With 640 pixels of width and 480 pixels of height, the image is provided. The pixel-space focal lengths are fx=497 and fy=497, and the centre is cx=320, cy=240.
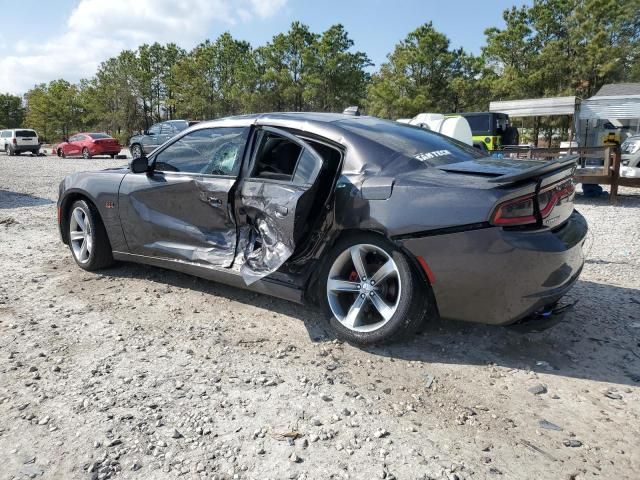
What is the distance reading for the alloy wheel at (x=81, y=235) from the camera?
15.8 feet

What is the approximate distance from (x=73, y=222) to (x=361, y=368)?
3.51m

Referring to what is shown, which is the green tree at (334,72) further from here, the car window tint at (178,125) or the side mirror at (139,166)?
the side mirror at (139,166)

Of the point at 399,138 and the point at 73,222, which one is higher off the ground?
the point at 399,138

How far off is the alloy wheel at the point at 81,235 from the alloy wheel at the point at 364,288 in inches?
107

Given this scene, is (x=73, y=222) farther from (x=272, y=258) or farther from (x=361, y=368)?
(x=361, y=368)

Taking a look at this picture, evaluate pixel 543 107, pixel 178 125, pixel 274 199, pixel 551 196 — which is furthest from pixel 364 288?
pixel 543 107

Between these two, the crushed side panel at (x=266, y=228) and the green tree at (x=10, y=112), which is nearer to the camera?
the crushed side panel at (x=266, y=228)

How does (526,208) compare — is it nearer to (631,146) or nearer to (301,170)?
(301,170)

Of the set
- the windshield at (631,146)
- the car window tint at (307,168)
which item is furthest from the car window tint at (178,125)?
the car window tint at (307,168)

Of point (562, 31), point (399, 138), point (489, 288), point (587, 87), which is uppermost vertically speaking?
point (562, 31)

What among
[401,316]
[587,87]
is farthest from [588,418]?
[587,87]

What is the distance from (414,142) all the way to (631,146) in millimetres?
10014

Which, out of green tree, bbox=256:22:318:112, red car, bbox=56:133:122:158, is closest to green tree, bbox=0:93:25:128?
green tree, bbox=256:22:318:112

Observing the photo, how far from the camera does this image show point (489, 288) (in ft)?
9.14
